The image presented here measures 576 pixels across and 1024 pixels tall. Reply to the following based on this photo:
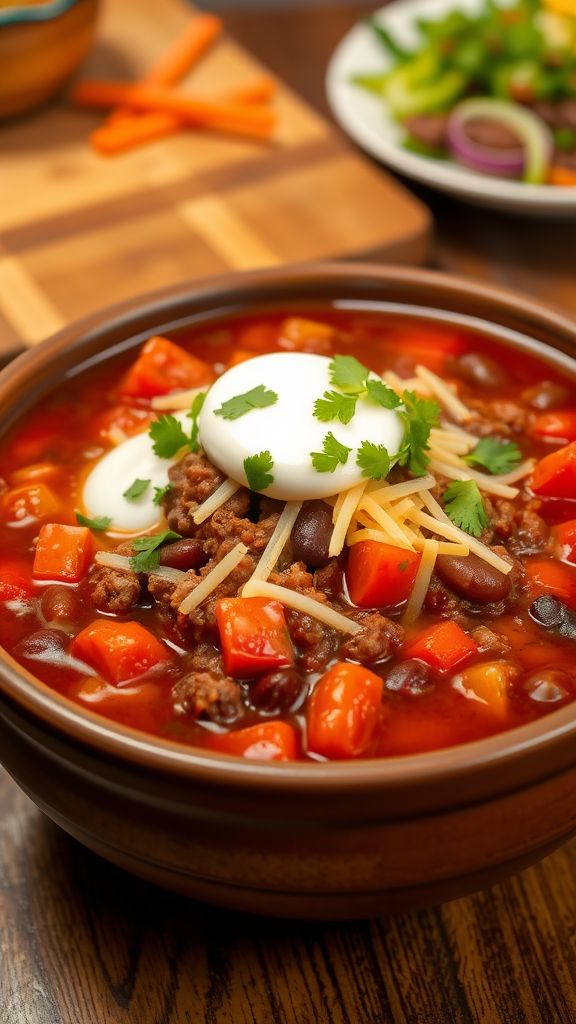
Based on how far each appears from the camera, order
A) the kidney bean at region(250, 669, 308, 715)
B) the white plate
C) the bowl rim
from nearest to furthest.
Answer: the bowl rim
the kidney bean at region(250, 669, 308, 715)
the white plate

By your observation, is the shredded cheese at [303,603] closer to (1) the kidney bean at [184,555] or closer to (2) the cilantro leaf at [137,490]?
(1) the kidney bean at [184,555]

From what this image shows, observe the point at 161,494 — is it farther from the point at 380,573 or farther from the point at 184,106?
the point at 184,106

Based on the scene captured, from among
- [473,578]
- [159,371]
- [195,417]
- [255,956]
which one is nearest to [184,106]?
[159,371]

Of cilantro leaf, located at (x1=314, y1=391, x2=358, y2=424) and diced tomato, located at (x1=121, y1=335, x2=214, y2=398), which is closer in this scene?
cilantro leaf, located at (x1=314, y1=391, x2=358, y2=424)

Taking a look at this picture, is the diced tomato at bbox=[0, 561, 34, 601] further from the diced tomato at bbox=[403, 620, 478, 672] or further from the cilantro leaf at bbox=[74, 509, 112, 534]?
the diced tomato at bbox=[403, 620, 478, 672]

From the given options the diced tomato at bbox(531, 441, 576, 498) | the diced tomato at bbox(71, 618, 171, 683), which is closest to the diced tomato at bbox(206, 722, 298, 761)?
the diced tomato at bbox(71, 618, 171, 683)

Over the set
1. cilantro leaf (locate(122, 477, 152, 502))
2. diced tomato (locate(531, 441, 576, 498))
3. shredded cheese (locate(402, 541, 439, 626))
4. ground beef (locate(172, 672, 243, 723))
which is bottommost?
diced tomato (locate(531, 441, 576, 498))

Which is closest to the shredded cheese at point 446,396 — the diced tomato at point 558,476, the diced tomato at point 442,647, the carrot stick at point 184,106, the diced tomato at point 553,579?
the diced tomato at point 558,476
